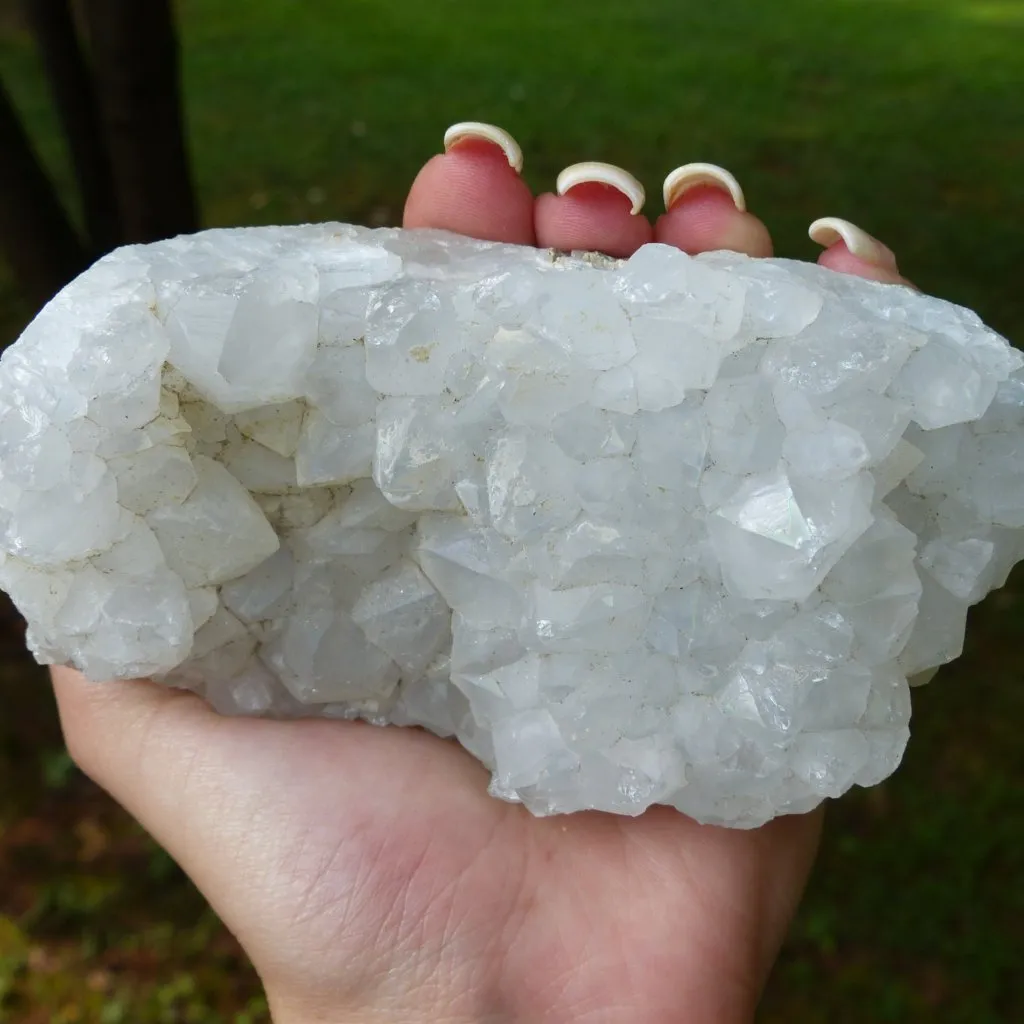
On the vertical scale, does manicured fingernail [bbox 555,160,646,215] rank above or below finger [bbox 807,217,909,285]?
above

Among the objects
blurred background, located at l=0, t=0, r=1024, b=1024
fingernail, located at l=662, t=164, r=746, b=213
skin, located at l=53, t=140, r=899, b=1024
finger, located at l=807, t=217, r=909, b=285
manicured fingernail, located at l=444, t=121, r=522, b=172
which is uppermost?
manicured fingernail, located at l=444, t=121, r=522, b=172

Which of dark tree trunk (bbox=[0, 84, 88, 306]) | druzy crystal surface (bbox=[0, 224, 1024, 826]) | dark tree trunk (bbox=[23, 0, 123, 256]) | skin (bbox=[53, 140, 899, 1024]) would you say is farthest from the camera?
dark tree trunk (bbox=[23, 0, 123, 256])

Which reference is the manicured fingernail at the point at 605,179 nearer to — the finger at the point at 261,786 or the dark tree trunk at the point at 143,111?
the finger at the point at 261,786

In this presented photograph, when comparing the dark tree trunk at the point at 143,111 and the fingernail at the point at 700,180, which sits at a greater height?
the fingernail at the point at 700,180

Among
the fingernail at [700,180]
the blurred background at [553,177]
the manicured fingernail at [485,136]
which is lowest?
the blurred background at [553,177]

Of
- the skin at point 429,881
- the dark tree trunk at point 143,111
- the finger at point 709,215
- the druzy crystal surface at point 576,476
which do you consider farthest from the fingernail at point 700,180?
the dark tree trunk at point 143,111

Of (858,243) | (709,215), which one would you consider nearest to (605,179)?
(709,215)

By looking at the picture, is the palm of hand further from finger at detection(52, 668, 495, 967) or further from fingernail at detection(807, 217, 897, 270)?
fingernail at detection(807, 217, 897, 270)

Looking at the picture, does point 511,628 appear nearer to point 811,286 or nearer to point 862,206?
point 811,286

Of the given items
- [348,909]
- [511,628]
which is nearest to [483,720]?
[511,628]

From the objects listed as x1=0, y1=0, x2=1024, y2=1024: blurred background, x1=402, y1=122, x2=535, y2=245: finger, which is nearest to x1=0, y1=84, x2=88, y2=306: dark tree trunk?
x1=0, y1=0, x2=1024, y2=1024: blurred background
